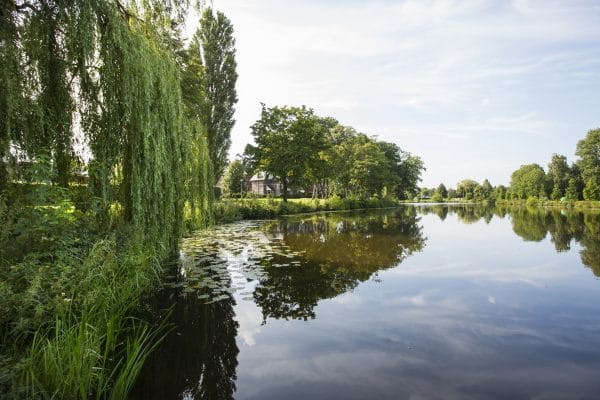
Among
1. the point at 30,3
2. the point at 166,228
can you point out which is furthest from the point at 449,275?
the point at 30,3

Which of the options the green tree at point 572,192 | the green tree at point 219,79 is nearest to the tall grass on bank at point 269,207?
the green tree at point 219,79

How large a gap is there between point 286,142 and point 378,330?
2609cm

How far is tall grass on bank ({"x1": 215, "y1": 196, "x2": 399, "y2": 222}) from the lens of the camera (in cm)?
2234

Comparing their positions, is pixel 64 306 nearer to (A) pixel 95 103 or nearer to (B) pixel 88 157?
(B) pixel 88 157

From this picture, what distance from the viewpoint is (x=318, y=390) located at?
360cm

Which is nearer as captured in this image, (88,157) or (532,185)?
(88,157)

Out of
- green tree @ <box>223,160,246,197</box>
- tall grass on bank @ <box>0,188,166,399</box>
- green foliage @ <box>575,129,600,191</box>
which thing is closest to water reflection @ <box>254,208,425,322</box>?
tall grass on bank @ <box>0,188,166,399</box>

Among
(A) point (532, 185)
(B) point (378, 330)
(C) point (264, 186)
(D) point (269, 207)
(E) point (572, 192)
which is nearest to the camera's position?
(B) point (378, 330)

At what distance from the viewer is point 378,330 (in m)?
5.17

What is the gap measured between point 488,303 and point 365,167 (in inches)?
1406

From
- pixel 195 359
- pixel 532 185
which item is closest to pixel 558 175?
pixel 532 185

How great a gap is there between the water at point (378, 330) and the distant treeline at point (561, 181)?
46293 millimetres

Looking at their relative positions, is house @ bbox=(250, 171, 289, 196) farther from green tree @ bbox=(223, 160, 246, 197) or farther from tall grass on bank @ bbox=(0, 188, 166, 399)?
tall grass on bank @ bbox=(0, 188, 166, 399)

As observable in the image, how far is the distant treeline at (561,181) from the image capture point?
45.8 metres
